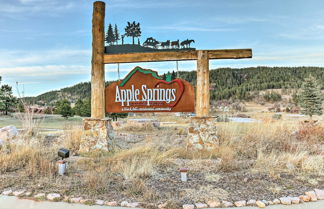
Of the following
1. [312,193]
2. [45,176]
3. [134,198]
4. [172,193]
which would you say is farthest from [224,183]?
[45,176]

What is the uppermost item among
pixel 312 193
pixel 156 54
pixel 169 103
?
pixel 156 54

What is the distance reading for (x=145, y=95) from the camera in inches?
328

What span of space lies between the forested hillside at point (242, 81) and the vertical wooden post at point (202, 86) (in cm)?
4325

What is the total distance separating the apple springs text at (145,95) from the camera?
8242 millimetres

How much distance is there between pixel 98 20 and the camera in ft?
27.7

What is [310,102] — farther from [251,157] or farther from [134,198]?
[134,198]

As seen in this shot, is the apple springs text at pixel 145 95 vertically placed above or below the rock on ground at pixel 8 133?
above

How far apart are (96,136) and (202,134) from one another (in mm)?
3044

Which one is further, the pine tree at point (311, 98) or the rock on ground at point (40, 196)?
the pine tree at point (311, 98)

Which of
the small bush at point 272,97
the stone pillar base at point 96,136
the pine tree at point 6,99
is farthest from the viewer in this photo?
the small bush at point 272,97

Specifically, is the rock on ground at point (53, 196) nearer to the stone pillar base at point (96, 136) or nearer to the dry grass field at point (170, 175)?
the dry grass field at point (170, 175)

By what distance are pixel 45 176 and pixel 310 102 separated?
28696mm

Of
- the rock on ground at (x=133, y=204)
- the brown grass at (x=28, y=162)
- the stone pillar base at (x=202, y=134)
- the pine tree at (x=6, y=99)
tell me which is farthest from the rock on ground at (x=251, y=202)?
the pine tree at (x=6, y=99)

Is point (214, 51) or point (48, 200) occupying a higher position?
point (214, 51)
